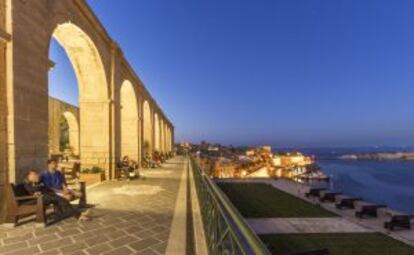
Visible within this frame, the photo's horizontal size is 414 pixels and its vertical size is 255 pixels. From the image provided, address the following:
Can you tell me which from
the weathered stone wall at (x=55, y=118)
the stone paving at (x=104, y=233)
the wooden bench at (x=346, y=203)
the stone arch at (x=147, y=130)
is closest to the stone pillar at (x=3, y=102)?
the stone paving at (x=104, y=233)

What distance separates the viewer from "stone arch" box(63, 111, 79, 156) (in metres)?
24.8

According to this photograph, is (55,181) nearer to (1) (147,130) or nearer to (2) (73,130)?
(1) (147,130)

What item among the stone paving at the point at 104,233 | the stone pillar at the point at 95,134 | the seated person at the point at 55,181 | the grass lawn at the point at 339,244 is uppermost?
the stone pillar at the point at 95,134

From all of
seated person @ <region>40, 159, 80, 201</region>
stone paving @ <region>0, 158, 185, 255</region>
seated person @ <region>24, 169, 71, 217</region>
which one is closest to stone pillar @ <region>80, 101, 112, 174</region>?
stone paving @ <region>0, 158, 185, 255</region>

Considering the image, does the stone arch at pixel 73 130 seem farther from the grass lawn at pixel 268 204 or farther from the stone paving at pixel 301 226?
the stone paving at pixel 301 226

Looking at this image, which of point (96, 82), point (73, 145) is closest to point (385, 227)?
point (96, 82)

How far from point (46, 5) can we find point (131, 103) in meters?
11.8

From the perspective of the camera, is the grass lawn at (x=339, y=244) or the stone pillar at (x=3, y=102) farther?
the grass lawn at (x=339, y=244)

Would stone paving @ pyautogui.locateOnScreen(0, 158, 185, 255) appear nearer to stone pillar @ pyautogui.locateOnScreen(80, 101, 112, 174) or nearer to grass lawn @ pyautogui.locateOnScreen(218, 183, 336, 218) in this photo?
stone pillar @ pyautogui.locateOnScreen(80, 101, 112, 174)

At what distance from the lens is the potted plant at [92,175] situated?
11470 mm

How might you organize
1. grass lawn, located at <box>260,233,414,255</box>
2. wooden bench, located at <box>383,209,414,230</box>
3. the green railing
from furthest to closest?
wooden bench, located at <box>383,209,414,230</box> → grass lawn, located at <box>260,233,414,255</box> → the green railing

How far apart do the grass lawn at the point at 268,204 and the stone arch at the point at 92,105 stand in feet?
19.7

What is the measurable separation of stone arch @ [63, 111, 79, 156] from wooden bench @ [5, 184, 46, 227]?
19.8m

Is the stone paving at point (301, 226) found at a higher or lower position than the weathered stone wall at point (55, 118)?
lower
